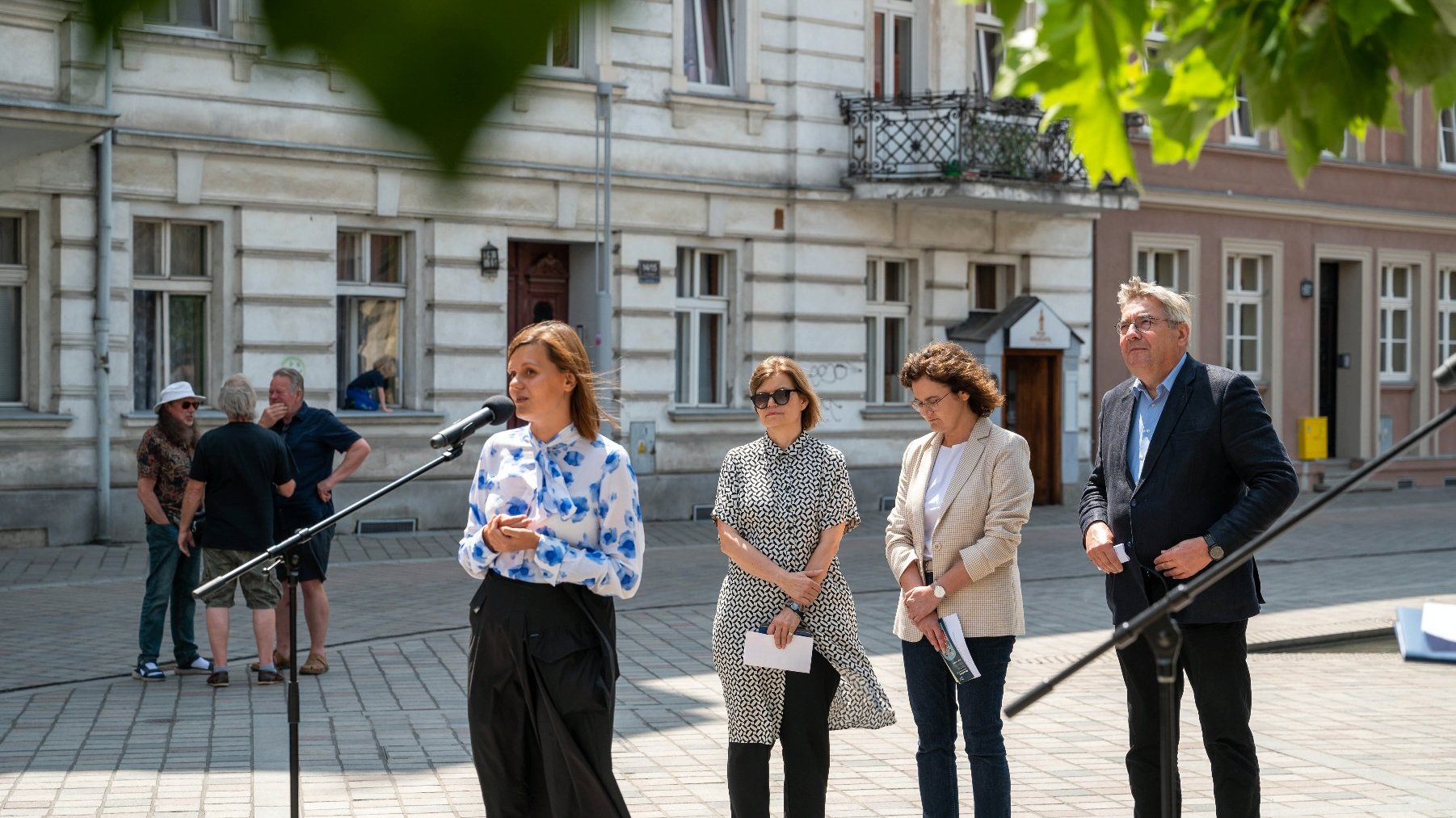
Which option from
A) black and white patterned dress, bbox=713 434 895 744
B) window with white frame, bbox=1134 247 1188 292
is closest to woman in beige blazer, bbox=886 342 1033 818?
black and white patterned dress, bbox=713 434 895 744

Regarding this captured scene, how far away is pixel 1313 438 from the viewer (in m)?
27.0

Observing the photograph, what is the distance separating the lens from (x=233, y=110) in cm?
134

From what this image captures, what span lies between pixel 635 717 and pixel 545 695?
12.1 feet

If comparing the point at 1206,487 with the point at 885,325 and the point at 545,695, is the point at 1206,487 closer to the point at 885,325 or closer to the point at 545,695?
the point at 545,695

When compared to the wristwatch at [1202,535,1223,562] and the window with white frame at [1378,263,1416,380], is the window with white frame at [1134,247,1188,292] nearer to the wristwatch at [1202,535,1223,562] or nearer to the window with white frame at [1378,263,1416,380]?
the window with white frame at [1378,263,1416,380]

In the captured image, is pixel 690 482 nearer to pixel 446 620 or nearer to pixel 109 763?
pixel 446 620

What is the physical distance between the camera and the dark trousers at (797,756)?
5992 mm

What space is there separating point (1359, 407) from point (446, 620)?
68.0 ft

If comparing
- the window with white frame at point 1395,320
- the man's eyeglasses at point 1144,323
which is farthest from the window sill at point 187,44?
the window with white frame at point 1395,320

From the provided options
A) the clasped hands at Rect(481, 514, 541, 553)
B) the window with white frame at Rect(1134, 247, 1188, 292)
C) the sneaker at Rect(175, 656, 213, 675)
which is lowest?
the sneaker at Rect(175, 656, 213, 675)

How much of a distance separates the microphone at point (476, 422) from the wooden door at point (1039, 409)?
62.0ft

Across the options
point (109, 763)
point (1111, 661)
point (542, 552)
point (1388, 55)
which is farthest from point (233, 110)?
point (1111, 661)

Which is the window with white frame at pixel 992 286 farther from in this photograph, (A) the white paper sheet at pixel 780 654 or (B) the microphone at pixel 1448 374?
(B) the microphone at pixel 1448 374

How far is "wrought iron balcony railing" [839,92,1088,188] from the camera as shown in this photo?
880 inches
